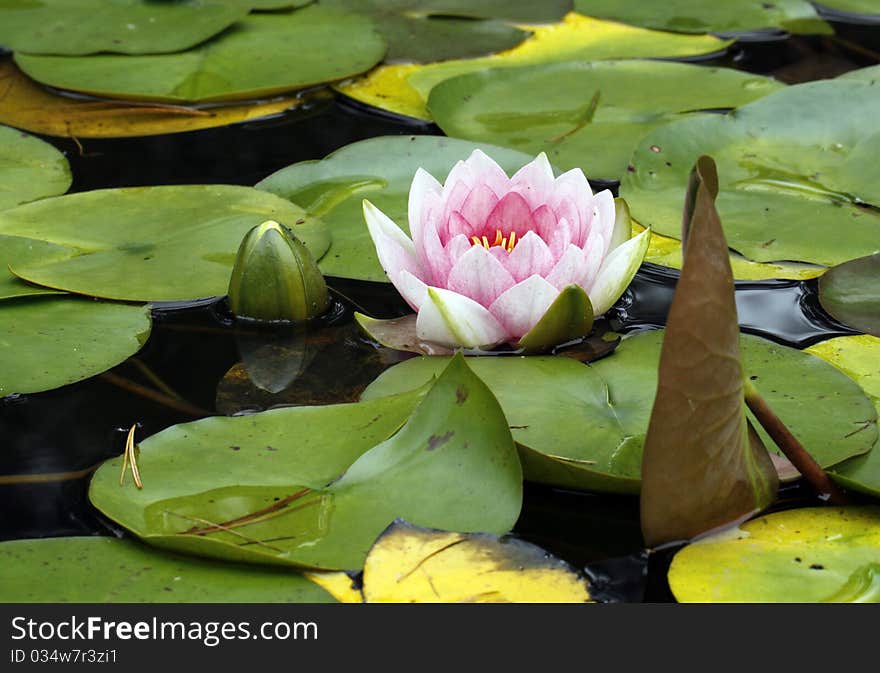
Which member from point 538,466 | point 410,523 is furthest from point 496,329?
point 410,523

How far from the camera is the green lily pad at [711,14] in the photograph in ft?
11.5

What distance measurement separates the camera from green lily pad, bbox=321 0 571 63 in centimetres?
334

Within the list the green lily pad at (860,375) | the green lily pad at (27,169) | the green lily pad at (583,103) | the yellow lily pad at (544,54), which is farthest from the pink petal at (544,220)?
the green lily pad at (27,169)

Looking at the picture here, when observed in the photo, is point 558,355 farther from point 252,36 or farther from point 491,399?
point 252,36

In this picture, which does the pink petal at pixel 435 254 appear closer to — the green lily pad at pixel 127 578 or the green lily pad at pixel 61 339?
the green lily pad at pixel 61 339

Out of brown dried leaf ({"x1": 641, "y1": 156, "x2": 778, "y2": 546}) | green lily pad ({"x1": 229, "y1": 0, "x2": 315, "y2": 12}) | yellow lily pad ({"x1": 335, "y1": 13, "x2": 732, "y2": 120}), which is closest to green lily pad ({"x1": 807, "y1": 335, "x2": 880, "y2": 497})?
brown dried leaf ({"x1": 641, "y1": 156, "x2": 778, "y2": 546})

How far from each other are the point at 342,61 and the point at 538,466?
1.87 m

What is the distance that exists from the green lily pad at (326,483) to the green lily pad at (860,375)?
0.51 meters

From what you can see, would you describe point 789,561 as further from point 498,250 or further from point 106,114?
point 106,114

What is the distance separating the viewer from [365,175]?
2.50 meters

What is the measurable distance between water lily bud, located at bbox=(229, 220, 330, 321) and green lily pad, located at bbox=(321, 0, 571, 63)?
1393 millimetres

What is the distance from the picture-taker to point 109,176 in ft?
8.69

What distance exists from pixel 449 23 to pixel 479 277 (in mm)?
1895

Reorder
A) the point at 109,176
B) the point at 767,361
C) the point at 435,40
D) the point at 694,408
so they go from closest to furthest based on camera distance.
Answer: the point at 694,408 < the point at 767,361 < the point at 109,176 < the point at 435,40
